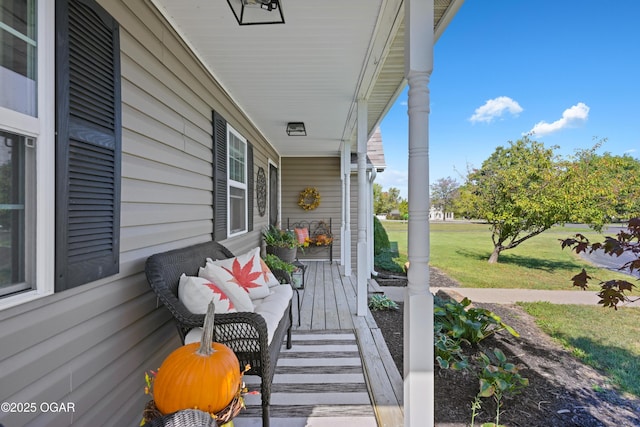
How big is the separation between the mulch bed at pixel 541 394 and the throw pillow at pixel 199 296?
61.7 inches

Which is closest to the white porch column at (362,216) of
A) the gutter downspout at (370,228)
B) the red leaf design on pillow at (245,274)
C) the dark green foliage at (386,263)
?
the red leaf design on pillow at (245,274)

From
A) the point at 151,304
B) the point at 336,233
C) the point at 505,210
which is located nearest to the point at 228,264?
the point at 151,304

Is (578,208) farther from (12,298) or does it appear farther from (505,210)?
(12,298)

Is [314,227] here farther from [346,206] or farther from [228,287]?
[228,287]

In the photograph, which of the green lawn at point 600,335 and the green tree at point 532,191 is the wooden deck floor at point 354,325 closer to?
the green lawn at point 600,335

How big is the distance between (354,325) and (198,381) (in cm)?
237

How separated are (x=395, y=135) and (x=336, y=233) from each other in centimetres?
1433

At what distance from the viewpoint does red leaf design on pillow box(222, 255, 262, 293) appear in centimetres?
243

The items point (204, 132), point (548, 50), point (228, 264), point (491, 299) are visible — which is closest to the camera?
point (228, 264)

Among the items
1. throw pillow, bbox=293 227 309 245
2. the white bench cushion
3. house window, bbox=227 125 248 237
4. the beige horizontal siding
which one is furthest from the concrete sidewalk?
the beige horizontal siding

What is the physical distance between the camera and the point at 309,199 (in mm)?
7973

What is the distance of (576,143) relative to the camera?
815 centimetres

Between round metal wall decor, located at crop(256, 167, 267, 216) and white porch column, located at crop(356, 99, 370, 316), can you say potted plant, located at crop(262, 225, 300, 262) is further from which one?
white porch column, located at crop(356, 99, 370, 316)

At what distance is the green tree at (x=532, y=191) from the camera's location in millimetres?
7473
